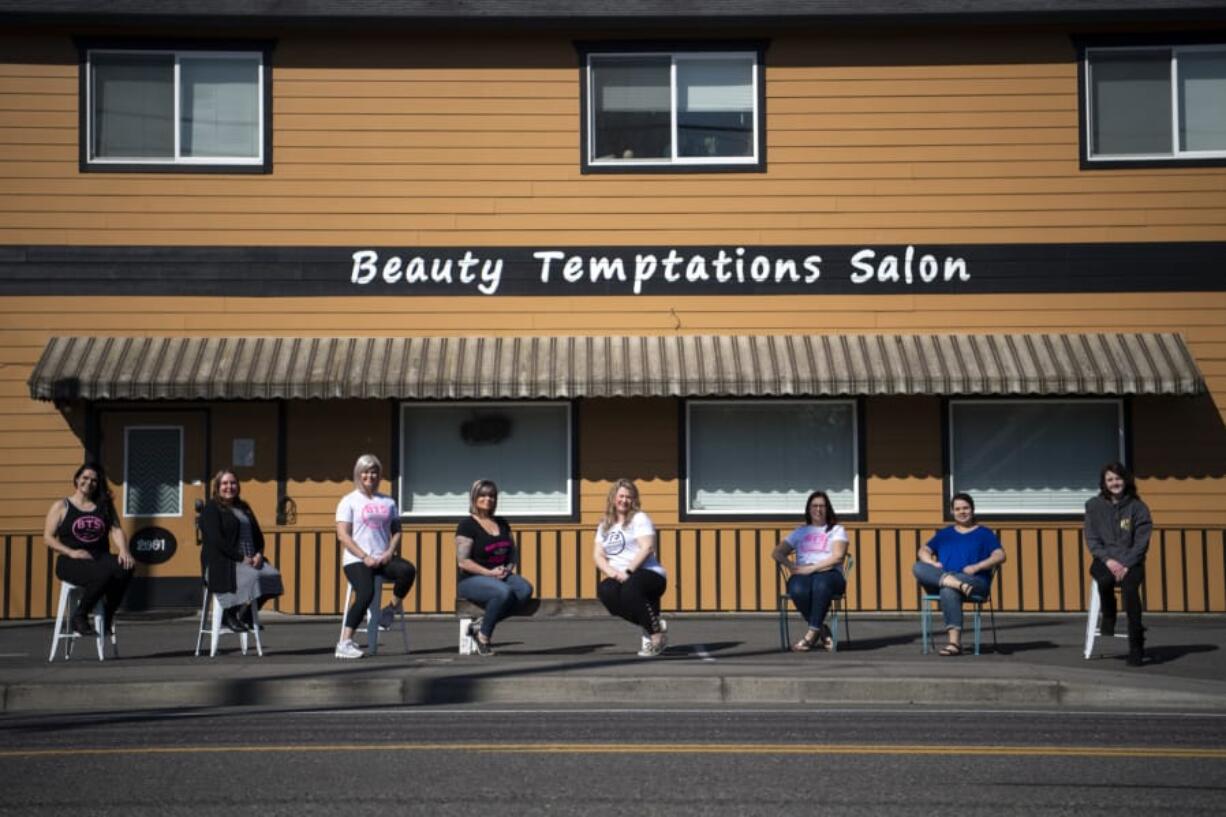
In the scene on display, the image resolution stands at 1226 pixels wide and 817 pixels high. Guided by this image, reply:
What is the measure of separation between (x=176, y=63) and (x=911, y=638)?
10.4 meters

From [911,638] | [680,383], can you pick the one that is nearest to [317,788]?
[911,638]

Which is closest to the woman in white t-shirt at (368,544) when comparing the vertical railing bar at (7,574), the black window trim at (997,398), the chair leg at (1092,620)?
the vertical railing bar at (7,574)

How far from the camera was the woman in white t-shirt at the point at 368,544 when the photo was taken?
44.4ft

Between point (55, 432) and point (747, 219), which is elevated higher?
point (747, 219)

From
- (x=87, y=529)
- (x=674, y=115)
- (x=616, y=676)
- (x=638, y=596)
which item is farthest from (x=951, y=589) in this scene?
(x=87, y=529)

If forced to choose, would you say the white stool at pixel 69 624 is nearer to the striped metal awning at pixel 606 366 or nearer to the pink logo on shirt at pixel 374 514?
the pink logo on shirt at pixel 374 514

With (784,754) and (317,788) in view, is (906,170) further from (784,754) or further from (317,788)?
(317,788)

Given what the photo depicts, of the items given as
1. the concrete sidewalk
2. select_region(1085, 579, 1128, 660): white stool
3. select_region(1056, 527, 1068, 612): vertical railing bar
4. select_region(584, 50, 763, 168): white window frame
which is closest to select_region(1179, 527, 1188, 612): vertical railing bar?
select_region(1056, 527, 1068, 612): vertical railing bar

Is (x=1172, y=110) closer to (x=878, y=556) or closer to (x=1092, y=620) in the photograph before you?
(x=878, y=556)

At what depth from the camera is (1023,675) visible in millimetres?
11969

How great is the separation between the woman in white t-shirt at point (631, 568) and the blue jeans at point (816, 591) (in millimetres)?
1261

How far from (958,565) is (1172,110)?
23.4 feet

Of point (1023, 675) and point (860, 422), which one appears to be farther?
point (860, 422)

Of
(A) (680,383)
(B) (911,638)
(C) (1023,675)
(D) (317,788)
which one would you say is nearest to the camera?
(D) (317,788)
